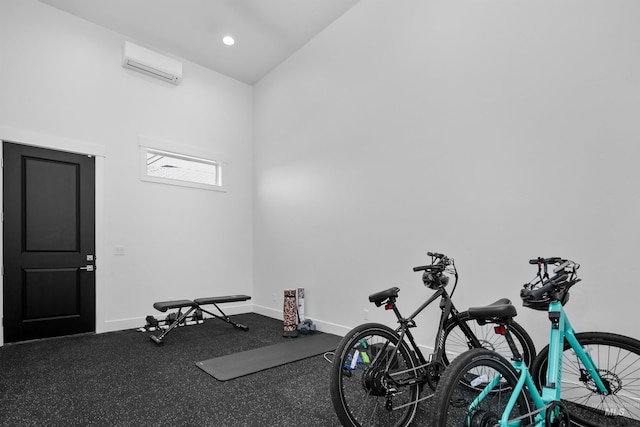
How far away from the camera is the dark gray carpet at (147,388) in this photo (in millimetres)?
2145

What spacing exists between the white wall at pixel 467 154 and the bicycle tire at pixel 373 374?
1.12m

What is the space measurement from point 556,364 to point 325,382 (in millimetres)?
1673

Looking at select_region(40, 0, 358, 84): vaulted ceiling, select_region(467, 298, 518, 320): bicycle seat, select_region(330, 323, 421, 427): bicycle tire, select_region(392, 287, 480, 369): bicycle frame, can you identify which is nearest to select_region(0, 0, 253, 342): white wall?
select_region(40, 0, 358, 84): vaulted ceiling

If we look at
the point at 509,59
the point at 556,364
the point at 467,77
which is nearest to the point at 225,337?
the point at 556,364

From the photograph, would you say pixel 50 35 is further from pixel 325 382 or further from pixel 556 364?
pixel 556 364

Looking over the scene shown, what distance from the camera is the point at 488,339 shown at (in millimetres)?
2766

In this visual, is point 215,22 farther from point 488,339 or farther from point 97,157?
point 488,339

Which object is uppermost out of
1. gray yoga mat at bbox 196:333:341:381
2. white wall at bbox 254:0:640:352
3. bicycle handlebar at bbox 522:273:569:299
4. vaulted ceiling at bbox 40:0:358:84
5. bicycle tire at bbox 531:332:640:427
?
vaulted ceiling at bbox 40:0:358:84

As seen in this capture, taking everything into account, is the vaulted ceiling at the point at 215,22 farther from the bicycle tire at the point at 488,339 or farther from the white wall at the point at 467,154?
the bicycle tire at the point at 488,339

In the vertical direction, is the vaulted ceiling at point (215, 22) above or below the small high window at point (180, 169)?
above

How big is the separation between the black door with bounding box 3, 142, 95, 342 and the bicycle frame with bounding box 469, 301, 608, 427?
15.1 feet

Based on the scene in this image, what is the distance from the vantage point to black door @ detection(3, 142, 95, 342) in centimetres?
381

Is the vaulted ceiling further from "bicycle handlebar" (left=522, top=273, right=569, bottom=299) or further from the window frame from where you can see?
"bicycle handlebar" (left=522, top=273, right=569, bottom=299)

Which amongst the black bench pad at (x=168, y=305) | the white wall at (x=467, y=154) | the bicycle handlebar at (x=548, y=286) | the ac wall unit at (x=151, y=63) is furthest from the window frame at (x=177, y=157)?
the bicycle handlebar at (x=548, y=286)
